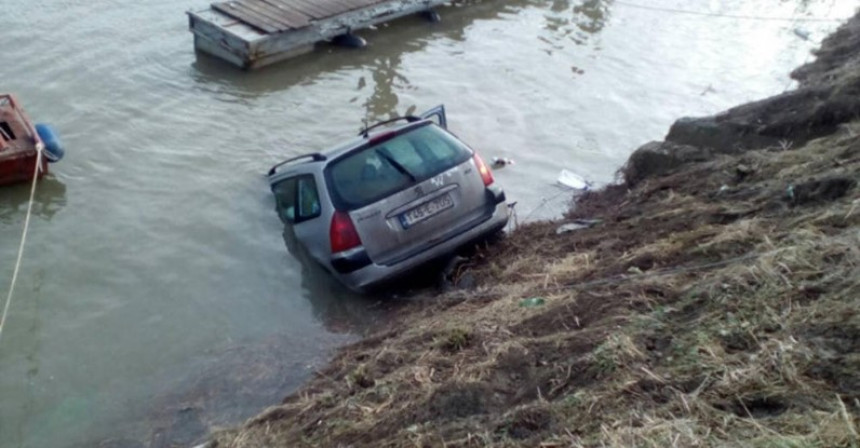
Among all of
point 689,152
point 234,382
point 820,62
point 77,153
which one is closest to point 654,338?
point 234,382

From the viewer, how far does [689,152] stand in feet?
34.6

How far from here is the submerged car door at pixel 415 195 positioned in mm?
8352

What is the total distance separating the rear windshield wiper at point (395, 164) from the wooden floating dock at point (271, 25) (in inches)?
298

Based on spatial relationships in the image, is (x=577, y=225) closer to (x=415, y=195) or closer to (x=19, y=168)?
(x=415, y=195)

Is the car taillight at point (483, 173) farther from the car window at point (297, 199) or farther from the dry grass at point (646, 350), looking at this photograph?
the car window at point (297, 199)

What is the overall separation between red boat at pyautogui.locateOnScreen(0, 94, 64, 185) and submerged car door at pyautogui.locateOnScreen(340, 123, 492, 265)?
16.6ft

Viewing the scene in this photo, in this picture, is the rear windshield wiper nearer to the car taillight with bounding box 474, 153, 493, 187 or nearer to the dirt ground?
the car taillight with bounding box 474, 153, 493, 187

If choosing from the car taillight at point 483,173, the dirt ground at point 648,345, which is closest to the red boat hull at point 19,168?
the dirt ground at point 648,345

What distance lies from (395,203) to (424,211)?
300 mm

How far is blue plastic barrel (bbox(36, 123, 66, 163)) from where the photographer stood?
11.5 meters

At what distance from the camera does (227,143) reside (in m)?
13.0

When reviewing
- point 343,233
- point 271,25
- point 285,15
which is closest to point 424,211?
point 343,233

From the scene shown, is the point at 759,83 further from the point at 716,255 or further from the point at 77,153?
the point at 77,153

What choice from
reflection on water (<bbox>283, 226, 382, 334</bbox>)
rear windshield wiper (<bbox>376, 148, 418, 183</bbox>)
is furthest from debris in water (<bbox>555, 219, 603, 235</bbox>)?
reflection on water (<bbox>283, 226, 382, 334</bbox>)
